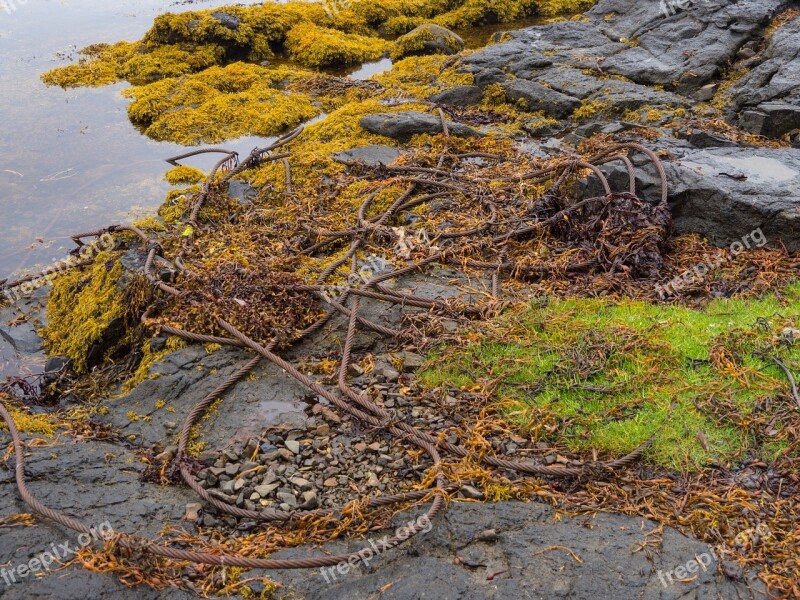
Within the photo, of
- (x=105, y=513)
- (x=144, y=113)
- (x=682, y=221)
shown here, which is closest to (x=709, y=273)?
(x=682, y=221)

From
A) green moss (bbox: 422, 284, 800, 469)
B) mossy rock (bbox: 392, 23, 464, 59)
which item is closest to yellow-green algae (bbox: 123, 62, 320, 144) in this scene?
mossy rock (bbox: 392, 23, 464, 59)

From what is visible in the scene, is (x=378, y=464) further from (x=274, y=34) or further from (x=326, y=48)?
(x=274, y=34)

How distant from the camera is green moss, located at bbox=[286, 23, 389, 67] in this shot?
14.2 metres

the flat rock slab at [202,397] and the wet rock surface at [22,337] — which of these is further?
the wet rock surface at [22,337]

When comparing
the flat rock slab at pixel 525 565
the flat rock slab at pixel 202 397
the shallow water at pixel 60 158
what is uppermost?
the shallow water at pixel 60 158

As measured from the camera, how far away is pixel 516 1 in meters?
16.2

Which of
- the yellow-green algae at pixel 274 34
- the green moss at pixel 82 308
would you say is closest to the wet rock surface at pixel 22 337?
the green moss at pixel 82 308

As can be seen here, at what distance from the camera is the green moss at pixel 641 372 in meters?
4.55

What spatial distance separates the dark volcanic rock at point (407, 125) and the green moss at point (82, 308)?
14.3 feet

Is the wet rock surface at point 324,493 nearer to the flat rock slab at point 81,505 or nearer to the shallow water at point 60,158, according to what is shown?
the flat rock slab at point 81,505

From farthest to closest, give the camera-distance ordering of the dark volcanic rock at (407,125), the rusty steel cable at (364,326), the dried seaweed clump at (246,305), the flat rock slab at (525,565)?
1. the dark volcanic rock at (407,125)
2. the dried seaweed clump at (246,305)
3. the rusty steel cable at (364,326)
4. the flat rock slab at (525,565)

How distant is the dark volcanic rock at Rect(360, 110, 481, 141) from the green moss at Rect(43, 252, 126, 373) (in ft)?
14.3

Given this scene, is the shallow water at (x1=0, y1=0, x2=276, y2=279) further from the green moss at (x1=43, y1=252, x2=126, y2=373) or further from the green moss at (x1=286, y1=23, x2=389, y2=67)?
the green moss at (x1=286, y1=23, x2=389, y2=67)

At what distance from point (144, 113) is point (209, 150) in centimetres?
254
